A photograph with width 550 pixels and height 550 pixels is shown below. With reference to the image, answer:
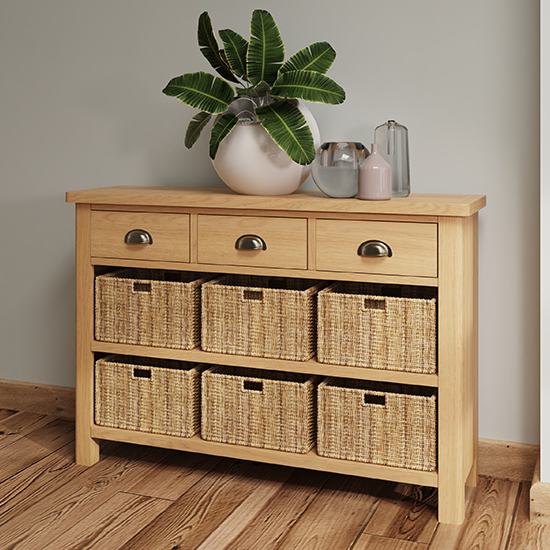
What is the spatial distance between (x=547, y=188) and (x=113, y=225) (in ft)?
4.34

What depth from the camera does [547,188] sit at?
194 cm

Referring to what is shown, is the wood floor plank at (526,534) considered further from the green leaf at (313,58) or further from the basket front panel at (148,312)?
the green leaf at (313,58)

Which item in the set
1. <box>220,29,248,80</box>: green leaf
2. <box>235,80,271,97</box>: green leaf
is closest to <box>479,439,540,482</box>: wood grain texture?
<box>235,80,271,97</box>: green leaf


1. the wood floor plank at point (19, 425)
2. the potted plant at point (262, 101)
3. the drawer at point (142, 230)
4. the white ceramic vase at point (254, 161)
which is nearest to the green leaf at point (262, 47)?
the potted plant at point (262, 101)

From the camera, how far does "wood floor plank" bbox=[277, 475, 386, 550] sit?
1.87 metres

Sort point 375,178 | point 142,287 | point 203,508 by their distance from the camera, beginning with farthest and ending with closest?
point 142,287, point 203,508, point 375,178

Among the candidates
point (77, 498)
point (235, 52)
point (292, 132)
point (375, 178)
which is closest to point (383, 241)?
point (375, 178)

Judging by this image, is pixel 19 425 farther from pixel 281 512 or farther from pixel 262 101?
pixel 262 101

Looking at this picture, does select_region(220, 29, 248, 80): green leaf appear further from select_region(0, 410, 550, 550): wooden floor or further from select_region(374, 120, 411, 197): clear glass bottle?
select_region(0, 410, 550, 550): wooden floor

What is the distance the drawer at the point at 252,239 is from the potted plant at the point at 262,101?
0.43 ft

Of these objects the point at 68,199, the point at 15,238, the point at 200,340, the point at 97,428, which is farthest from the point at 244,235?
the point at 15,238

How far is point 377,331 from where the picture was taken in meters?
1.99

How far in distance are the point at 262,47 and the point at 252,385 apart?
109 cm

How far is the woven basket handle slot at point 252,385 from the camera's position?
2181 mm
